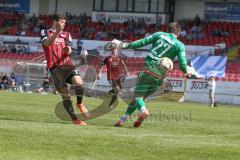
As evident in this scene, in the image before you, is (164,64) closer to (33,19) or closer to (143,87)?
(143,87)

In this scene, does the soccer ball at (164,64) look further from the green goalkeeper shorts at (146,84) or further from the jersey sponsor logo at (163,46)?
the green goalkeeper shorts at (146,84)

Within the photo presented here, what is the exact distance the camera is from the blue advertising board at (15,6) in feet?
178

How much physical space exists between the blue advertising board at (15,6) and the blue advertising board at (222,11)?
1470 centimetres

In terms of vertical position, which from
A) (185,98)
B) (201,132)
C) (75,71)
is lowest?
(185,98)

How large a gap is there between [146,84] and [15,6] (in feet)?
141

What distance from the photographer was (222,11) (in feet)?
159

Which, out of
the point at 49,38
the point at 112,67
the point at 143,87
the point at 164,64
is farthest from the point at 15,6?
the point at 164,64

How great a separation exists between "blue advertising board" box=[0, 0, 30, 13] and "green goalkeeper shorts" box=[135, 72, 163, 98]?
42215 mm

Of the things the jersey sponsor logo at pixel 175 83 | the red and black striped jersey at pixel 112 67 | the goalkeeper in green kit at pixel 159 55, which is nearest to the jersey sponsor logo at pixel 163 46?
the goalkeeper in green kit at pixel 159 55

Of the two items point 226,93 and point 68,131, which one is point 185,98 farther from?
point 68,131

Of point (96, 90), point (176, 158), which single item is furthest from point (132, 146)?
point (96, 90)

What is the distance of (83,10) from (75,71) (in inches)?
1577

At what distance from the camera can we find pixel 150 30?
159ft

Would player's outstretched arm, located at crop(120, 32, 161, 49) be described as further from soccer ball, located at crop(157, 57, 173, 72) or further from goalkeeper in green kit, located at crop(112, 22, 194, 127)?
soccer ball, located at crop(157, 57, 173, 72)
